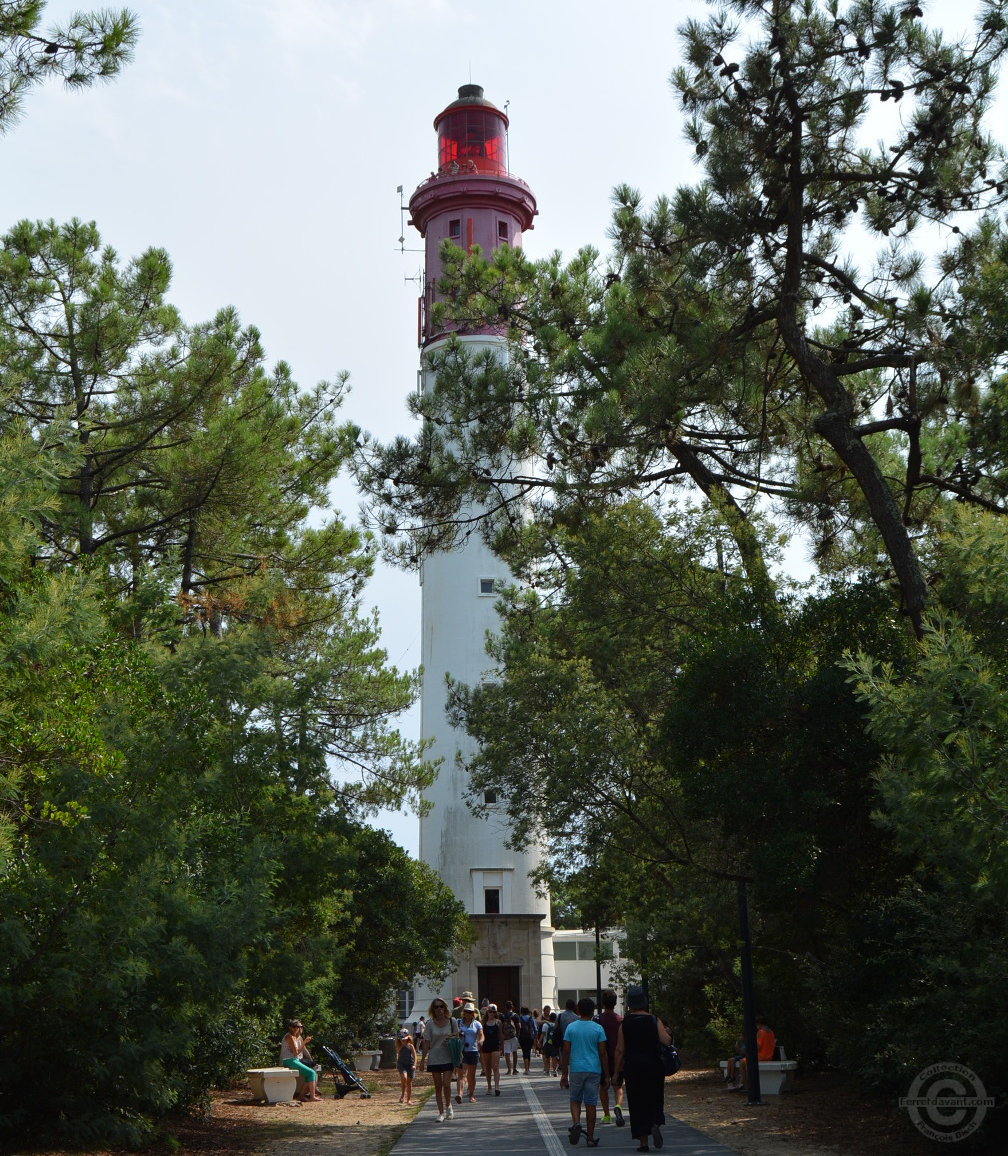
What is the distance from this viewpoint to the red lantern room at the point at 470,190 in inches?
1640

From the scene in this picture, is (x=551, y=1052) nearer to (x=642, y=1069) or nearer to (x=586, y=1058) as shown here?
(x=586, y=1058)

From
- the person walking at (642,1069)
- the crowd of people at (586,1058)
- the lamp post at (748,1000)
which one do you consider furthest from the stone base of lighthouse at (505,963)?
the person walking at (642,1069)

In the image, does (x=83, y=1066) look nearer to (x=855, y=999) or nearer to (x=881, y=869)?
(x=855, y=999)

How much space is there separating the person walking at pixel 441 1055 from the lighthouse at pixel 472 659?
20.2 meters

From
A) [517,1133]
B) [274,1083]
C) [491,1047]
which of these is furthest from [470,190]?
[517,1133]

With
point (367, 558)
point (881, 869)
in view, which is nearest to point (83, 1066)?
point (881, 869)

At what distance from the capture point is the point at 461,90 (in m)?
43.8

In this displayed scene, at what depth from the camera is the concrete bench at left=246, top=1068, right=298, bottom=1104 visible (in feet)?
60.6

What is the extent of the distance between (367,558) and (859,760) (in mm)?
12047

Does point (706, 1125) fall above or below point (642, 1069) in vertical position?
below

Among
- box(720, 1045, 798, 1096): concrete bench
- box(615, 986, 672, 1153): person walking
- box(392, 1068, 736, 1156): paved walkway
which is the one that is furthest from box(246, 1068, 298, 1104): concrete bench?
box(615, 986, 672, 1153): person walking

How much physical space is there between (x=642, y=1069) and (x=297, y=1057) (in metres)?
9.35

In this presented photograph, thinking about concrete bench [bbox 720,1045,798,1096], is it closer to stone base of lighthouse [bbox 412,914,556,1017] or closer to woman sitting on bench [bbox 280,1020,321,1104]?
woman sitting on bench [bbox 280,1020,321,1104]

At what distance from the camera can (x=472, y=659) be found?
40.3m
